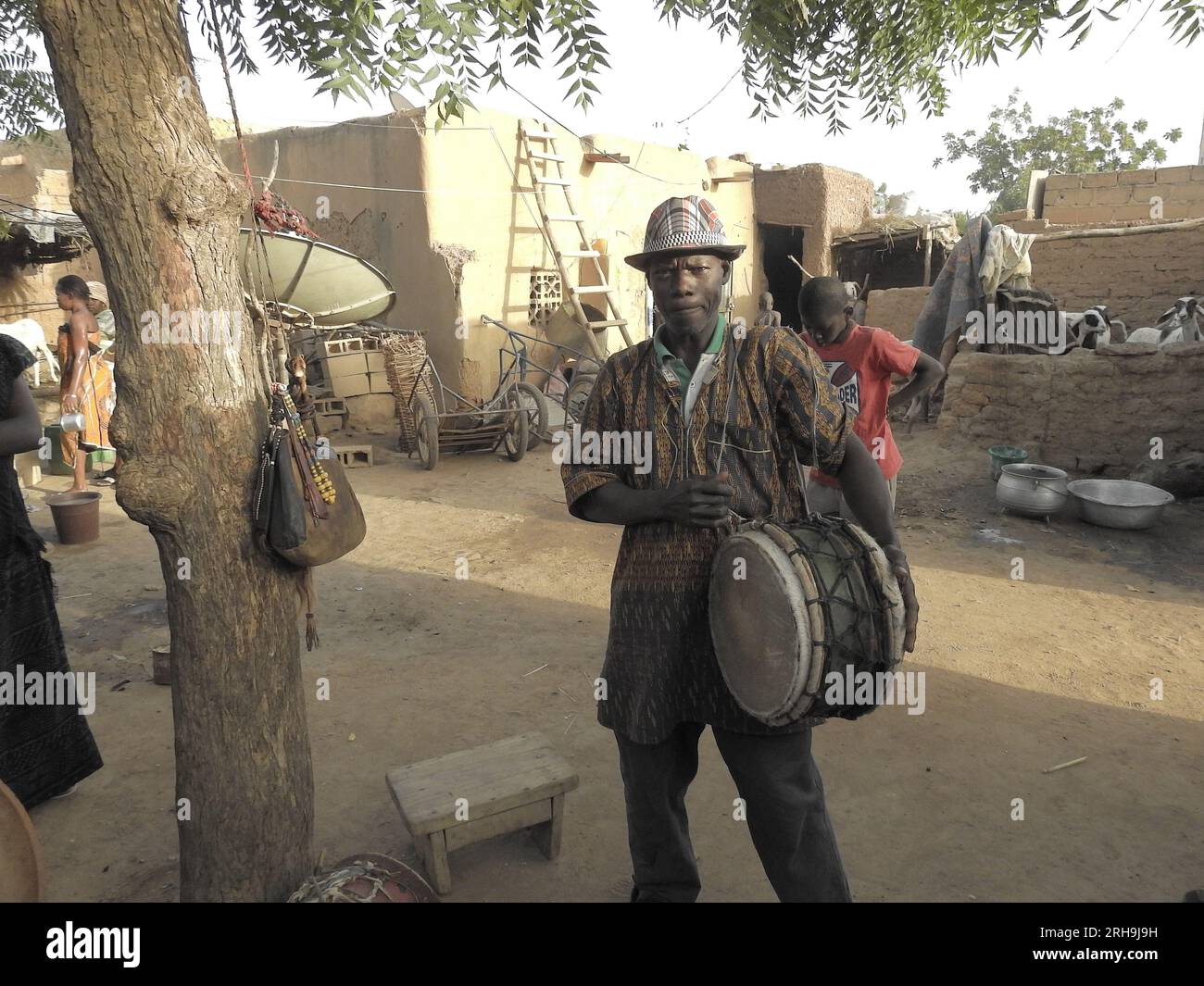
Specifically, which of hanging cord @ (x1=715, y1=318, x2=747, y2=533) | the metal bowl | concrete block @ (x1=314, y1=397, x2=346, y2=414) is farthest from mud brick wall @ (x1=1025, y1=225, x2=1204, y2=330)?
hanging cord @ (x1=715, y1=318, x2=747, y2=533)

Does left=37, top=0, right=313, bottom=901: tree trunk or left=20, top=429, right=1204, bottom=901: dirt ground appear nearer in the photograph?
left=37, top=0, right=313, bottom=901: tree trunk

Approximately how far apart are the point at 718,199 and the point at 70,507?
1128cm

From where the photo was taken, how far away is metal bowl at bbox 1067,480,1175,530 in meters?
5.97

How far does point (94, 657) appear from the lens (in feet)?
14.4

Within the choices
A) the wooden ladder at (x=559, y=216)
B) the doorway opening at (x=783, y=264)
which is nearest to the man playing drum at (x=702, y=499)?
the wooden ladder at (x=559, y=216)

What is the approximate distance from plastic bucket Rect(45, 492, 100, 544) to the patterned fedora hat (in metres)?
5.84

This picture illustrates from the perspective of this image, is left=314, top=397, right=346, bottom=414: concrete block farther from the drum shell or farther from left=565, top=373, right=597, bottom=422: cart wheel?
the drum shell

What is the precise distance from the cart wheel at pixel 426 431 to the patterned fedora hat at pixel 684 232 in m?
6.72

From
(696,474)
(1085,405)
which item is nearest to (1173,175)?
(1085,405)

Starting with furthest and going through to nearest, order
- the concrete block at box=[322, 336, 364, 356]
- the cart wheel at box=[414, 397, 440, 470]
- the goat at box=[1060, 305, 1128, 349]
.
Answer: the concrete block at box=[322, 336, 364, 356]
the cart wheel at box=[414, 397, 440, 470]
the goat at box=[1060, 305, 1128, 349]

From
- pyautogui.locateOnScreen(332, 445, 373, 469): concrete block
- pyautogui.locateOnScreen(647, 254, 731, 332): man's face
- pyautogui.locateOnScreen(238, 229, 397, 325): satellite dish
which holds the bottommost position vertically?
pyautogui.locateOnScreen(332, 445, 373, 469): concrete block

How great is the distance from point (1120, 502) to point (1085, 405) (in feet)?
4.48
